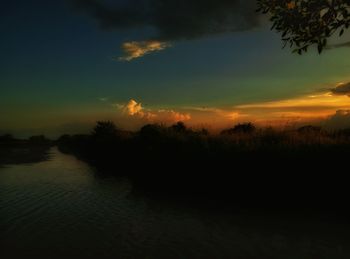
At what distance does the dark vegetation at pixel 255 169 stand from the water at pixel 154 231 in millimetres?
2142

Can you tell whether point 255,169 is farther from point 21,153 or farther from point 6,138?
point 6,138

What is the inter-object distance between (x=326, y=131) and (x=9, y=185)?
62.4 ft

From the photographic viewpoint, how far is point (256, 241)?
37.9ft

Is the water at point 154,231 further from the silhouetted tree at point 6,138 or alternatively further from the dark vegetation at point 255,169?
the silhouetted tree at point 6,138

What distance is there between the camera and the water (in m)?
10.8

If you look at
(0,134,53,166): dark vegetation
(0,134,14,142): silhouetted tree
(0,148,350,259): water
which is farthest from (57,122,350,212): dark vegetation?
(0,134,14,142): silhouetted tree

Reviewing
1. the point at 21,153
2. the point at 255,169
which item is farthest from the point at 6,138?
the point at 255,169

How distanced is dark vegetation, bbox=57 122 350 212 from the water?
2142mm

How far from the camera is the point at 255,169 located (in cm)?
1823

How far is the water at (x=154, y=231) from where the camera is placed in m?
10.8

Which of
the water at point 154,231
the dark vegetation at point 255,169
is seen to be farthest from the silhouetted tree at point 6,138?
the water at point 154,231

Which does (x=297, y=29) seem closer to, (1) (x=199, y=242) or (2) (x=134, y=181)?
(1) (x=199, y=242)

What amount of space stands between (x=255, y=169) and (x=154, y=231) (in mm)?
6903

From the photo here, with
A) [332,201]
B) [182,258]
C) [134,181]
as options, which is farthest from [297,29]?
[134,181]
